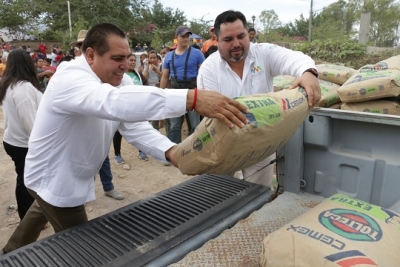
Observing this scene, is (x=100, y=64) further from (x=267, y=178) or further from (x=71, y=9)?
(x=71, y=9)

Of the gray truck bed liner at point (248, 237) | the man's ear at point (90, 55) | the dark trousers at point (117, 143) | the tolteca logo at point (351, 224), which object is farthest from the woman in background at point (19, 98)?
the tolteca logo at point (351, 224)

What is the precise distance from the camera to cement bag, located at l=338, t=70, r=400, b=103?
2107mm

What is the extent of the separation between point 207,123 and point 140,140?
0.93m

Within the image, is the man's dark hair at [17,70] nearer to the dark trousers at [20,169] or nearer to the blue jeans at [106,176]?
the dark trousers at [20,169]

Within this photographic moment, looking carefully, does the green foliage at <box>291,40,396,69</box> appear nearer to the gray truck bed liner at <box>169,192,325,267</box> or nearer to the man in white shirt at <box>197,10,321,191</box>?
the man in white shirt at <box>197,10,321,191</box>

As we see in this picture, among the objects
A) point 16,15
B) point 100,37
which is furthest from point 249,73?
point 16,15

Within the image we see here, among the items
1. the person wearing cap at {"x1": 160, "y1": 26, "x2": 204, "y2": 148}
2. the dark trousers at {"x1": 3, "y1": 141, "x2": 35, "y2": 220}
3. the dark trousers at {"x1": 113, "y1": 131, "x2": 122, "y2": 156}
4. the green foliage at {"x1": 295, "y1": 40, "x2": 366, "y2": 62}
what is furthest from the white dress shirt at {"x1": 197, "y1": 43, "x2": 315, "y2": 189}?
the green foliage at {"x1": 295, "y1": 40, "x2": 366, "y2": 62}

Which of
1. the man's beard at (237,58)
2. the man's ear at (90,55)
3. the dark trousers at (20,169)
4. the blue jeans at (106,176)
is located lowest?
the blue jeans at (106,176)

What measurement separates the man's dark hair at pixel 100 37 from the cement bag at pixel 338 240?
140 cm

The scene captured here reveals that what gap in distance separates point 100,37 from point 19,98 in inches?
65.2

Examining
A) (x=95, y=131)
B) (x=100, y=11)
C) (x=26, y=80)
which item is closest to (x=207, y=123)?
(x=95, y=131)

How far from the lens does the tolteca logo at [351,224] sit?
4.27 feet

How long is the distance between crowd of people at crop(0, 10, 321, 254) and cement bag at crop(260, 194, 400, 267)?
51cm

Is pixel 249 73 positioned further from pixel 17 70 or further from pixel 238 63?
pixel 17 70
